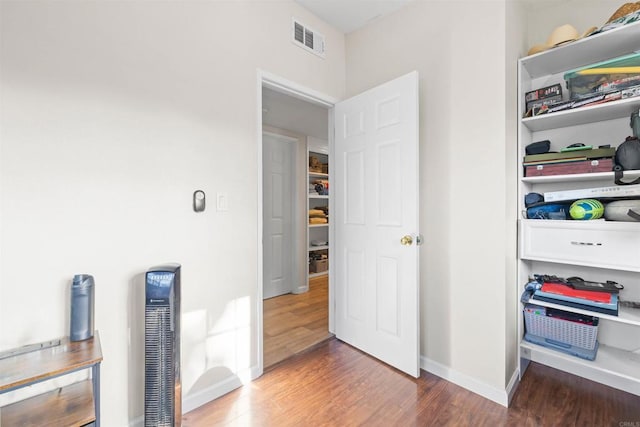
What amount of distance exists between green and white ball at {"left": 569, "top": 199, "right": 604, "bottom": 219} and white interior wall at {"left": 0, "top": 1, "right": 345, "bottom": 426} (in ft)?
6.39

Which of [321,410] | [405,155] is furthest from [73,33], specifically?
[321,410]

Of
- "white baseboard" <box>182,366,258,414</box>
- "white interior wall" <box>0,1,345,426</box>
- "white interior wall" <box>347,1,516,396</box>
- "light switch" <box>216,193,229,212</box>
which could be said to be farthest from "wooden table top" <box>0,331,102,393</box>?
"white interior wall" <box>347,1,516,396</box>

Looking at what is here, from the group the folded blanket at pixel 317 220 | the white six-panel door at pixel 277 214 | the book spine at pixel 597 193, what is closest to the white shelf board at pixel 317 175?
the white six-panel door at pixel 277 214

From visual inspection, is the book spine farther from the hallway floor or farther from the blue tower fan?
the blue tower fan

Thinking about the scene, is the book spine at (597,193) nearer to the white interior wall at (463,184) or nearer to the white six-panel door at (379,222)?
the white interior wall at (463,184)

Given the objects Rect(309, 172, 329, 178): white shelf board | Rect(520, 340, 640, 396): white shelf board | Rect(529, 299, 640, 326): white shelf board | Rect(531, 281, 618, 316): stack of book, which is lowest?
Rect(520, 340, 640, 396): white shelf board

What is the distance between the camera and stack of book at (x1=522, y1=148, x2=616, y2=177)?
164 cm

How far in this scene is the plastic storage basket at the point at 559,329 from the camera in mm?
1750

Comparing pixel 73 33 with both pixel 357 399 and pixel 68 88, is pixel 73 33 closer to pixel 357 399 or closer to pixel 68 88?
pixel 68 88

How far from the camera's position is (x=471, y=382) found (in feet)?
6.17

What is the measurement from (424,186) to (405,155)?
29 cm

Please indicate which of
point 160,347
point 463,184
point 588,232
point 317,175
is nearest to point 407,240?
point 463,184

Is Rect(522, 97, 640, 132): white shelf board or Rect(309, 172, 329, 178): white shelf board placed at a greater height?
Rect(309, 172, 329, 178): white shelf board

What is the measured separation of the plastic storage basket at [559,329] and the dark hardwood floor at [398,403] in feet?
1.08
